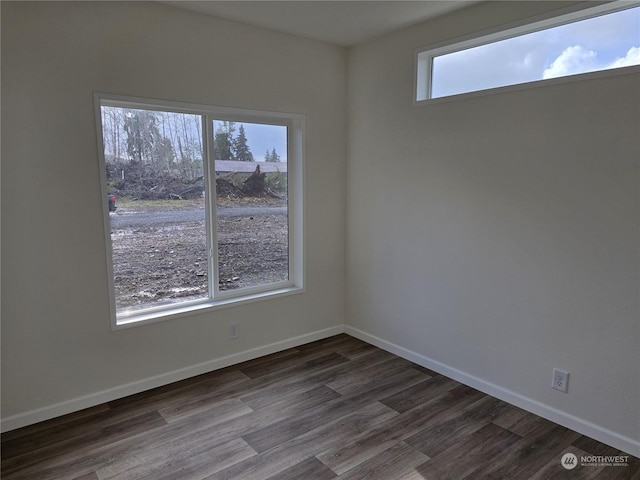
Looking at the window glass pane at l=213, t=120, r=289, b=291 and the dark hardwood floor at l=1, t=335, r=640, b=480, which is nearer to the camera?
the dark hardwood floor at l=1, t=335, r=640, b=480

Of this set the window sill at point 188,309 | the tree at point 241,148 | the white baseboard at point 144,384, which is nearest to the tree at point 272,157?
the tree at point 241,148

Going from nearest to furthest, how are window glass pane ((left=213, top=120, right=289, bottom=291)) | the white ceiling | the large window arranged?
the white ceiling → the large window → window glass pane ((left=213, top=120, right=289, bottom=291))

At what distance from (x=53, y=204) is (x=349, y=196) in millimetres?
2348

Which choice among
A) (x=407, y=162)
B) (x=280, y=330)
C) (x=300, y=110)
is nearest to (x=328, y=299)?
(x=280, y=330)

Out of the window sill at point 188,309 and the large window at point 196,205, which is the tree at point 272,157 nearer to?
the large window at point 196,205

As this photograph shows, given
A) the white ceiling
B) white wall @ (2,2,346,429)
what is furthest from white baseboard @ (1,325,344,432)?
the white ceiling

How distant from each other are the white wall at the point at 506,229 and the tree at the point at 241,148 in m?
1.01

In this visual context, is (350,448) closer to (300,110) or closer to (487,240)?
(487,240)

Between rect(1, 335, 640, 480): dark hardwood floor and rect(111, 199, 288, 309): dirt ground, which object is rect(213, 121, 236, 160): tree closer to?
rect(111, 199, 288, 309): dirt ground

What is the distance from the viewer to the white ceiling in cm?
262

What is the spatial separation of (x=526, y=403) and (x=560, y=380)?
0.30 metres

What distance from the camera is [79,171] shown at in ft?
8.07

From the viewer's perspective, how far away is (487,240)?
8.98 ft

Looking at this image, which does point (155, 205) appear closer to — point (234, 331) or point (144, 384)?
point (234, 331)
